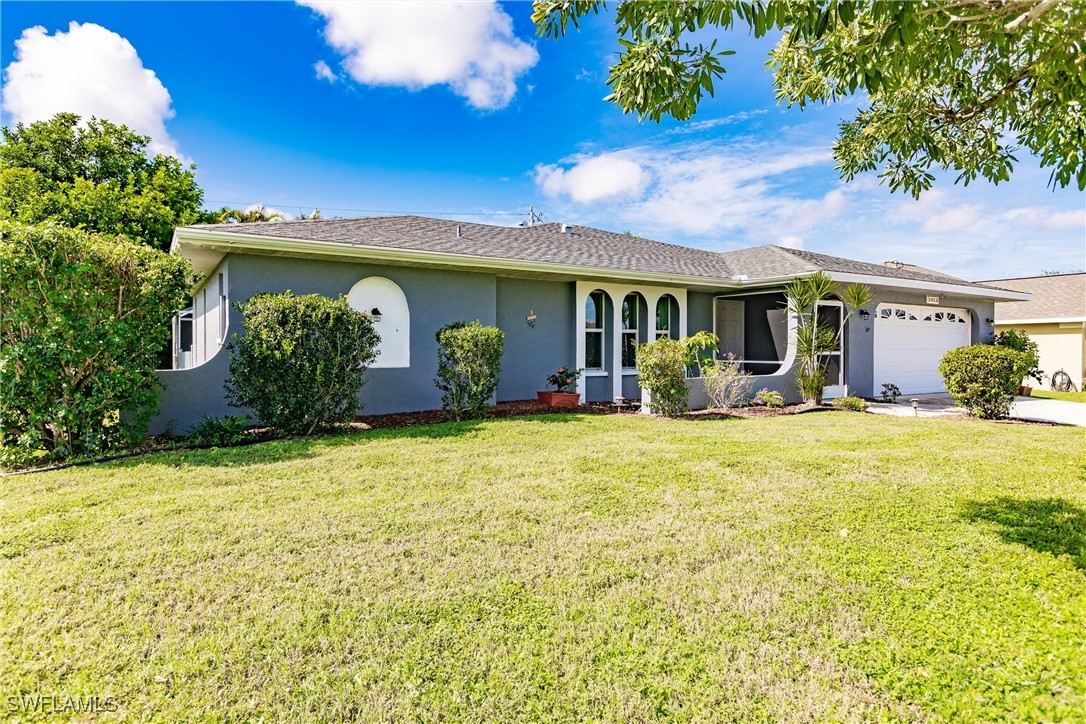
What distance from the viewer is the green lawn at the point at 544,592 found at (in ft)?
7.39

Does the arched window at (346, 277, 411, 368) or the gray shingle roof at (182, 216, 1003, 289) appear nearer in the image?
the gray shingle roof at (182, 216, 1003, 289)

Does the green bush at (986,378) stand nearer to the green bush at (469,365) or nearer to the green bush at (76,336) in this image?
the green bush at (469,365)

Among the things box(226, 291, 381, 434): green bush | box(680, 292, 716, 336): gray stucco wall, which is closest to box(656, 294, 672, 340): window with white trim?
box(680, 292, 716, 336): gray stucco wall

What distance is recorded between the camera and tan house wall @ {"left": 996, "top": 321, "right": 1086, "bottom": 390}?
60.6 feet

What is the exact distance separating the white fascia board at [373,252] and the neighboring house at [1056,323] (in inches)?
660

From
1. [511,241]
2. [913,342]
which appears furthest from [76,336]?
[913,342]

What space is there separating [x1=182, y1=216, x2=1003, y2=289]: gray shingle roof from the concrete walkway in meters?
3.48

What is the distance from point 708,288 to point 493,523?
37.9ft

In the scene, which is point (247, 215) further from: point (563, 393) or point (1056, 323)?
point (1056, 323)

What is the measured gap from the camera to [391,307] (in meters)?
9.93

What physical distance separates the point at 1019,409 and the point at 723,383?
25.3 feet

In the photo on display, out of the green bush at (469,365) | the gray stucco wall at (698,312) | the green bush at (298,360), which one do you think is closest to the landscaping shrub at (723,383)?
the gray stucco wall at (698,312)

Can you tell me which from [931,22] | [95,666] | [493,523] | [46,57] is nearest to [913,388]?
[931,22]

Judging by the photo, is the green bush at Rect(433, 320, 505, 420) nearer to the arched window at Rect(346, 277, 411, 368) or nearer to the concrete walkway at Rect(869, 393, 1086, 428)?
the arched window at Rect(346, 277, 411, 368)
